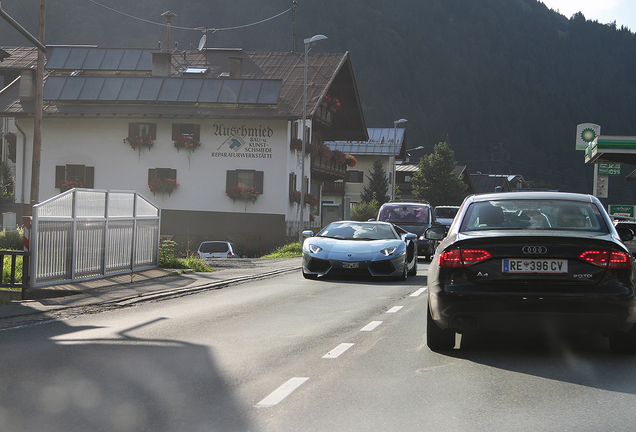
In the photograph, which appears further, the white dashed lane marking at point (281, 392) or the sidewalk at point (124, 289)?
the sidewalk at point (124, 289)

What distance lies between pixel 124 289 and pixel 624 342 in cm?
854

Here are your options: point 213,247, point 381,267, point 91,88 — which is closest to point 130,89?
point 91,88

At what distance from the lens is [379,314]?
1077 centimetres

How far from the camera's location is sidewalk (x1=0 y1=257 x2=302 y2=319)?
36.6 feet

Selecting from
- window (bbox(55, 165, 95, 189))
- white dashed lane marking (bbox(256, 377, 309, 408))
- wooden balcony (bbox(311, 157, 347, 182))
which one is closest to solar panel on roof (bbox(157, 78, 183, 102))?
window (bbox(55, 165, 95, 189))

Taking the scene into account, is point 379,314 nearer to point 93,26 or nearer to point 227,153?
point 227,153

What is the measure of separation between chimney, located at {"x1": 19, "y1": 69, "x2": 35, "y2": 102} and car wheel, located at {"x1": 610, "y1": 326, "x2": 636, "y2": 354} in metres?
39.9

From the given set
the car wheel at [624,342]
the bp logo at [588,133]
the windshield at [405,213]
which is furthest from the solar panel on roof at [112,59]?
the bp logo at [588,133]

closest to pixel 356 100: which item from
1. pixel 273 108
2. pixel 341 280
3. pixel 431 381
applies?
pixel 273 108

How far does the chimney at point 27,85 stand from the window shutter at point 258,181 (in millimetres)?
12607

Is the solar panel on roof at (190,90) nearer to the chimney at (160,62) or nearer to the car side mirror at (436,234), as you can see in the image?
the chimney at (160,62)

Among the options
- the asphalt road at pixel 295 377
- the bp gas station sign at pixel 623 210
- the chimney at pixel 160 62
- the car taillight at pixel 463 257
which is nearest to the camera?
the asphalt road at pixel 295 377

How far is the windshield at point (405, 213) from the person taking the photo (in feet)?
88.2

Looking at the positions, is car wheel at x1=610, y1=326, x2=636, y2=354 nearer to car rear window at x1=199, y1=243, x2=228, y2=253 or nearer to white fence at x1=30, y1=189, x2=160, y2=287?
white fence at x1=30, y1=189, x2=160, y2=287
